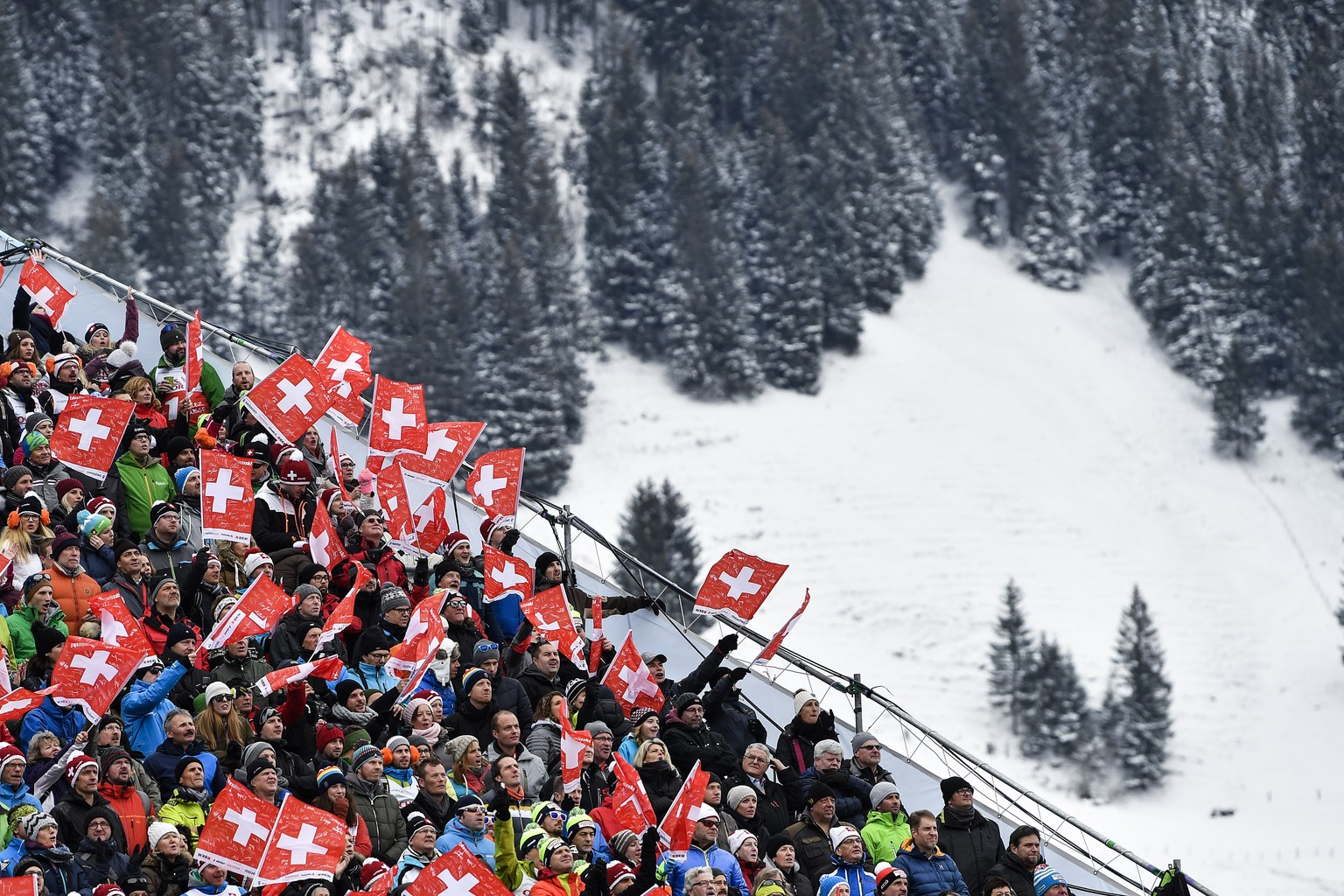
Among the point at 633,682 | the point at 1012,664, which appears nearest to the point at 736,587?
the point at 633,682

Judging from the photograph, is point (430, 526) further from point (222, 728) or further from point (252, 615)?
point (222, 728)

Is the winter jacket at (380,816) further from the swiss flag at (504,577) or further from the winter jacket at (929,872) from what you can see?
the swiss flag at (504,577)

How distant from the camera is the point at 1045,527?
69.6 meters

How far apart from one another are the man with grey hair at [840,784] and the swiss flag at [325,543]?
12.0ft

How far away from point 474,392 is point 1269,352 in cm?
3227

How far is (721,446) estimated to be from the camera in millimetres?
73938

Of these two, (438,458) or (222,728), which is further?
(438,458)

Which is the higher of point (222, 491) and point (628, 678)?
point (628, 678)

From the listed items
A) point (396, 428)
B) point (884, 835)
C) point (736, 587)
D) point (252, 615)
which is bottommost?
Answer: point (252, 615)

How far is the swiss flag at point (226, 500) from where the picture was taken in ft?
48.5

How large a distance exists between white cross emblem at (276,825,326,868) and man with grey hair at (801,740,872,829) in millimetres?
3883

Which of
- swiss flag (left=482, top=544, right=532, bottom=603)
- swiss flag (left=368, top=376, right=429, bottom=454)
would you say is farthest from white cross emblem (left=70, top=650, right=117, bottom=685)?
swiss flag (left=368, top=376, right=429, bottom=454)

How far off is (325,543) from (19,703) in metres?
3.61

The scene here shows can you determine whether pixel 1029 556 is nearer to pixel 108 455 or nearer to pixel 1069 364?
pixel 1069 364
